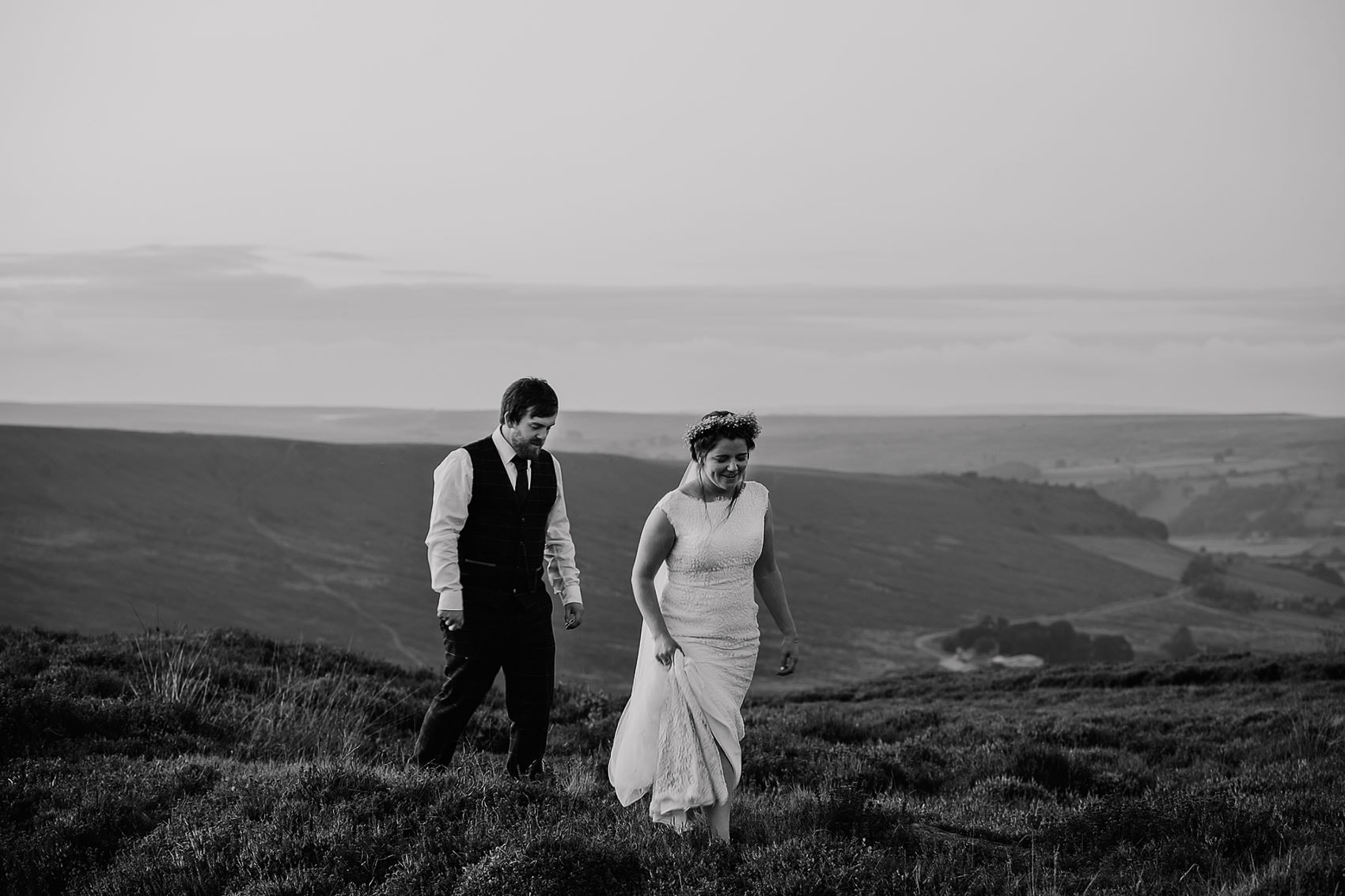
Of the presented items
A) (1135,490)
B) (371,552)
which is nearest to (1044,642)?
(371,552)

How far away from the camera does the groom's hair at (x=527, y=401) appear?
21.2ft

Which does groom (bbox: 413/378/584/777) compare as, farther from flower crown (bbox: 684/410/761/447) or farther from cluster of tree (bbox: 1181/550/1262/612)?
cluster of tree (bbox: 1181/550/1262/612)

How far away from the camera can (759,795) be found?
7230mm

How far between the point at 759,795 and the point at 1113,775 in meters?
2.80

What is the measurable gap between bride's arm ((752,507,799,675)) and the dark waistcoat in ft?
4.26

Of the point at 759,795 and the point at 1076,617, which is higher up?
the point at 759,795

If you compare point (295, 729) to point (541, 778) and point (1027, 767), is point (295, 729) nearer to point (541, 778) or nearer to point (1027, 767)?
point (541, 778)

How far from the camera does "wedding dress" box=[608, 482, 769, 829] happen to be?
575 cm

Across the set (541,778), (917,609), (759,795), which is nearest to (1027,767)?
(759,795)

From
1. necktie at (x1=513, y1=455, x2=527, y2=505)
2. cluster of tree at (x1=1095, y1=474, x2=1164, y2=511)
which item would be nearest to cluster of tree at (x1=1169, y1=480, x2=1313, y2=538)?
cluster of tree at (x1=1095, y1=474, x2=1164, y2=511)

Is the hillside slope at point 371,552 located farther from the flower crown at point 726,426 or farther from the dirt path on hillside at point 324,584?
the flower crown at point 726,426

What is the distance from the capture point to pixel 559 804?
6215mm

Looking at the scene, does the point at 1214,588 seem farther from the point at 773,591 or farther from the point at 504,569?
the point at 504,569

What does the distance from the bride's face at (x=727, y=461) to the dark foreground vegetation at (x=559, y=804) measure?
1.61 meters
